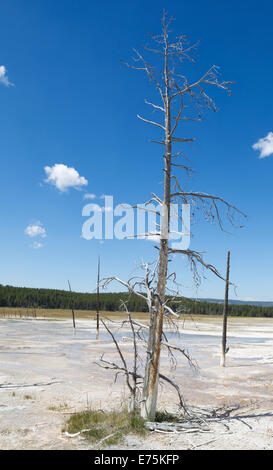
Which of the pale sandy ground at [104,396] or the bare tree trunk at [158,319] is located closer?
the pale sandy ground at [104,396]

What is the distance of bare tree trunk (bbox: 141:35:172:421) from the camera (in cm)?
1051

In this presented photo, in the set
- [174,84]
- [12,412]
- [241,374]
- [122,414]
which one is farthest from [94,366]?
[174,84]

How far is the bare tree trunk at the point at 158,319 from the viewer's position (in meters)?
10.5

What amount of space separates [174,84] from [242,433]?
31.3ft

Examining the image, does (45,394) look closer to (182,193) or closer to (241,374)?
(182,193)

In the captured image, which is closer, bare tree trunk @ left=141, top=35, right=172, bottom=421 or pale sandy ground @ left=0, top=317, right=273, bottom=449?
pale sandy ground @ left=0, top=317, right=273, bottom=449

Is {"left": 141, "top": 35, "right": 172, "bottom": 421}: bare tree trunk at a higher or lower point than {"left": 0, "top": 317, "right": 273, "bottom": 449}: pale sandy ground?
higher

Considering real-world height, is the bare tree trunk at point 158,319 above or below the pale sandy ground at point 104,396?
above

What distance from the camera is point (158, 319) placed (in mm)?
10656

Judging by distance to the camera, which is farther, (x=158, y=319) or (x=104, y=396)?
(x=104, y=396)
